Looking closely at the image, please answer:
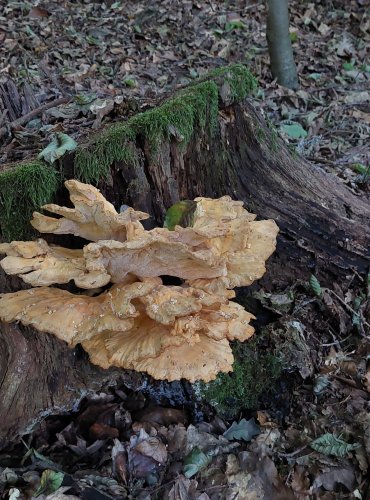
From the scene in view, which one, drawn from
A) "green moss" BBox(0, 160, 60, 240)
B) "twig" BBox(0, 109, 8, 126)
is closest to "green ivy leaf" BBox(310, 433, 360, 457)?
"green moss" BBox(0, 160, 60, 240)

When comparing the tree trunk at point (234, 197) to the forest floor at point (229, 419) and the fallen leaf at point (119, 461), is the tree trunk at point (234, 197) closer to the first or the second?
the forest floor at point (229, 419)

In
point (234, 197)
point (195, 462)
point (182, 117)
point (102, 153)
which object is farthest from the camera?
point (234, 197)

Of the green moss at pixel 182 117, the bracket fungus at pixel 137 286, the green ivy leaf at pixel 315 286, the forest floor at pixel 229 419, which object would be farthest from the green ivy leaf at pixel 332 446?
the green moss at pixel 182 117

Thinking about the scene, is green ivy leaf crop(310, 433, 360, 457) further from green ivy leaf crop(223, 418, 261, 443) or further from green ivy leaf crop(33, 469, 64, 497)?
green ivy leaf crop(33, 469, 64, 497)

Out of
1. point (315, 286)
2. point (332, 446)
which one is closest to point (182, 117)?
point (315, 286)

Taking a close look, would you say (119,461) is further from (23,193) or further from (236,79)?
(236,79)

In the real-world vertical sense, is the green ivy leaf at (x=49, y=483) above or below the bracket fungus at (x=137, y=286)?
below
